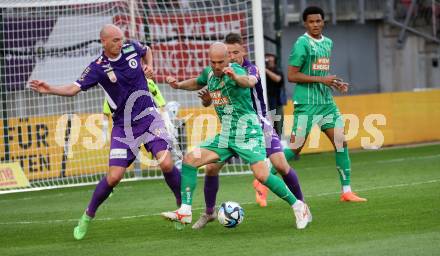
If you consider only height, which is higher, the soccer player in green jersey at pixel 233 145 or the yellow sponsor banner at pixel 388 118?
the soccer player in green jersey at pixel 233 145

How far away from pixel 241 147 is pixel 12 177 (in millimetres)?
8901

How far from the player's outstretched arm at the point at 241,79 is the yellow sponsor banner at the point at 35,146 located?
973 centimetres

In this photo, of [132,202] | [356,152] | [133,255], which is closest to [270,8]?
[356,152]

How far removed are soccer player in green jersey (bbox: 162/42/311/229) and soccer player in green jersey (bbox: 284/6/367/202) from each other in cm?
215

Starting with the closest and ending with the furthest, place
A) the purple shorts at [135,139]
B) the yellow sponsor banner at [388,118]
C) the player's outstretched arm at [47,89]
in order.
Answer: the player's outstretched arm at [47,89]
the purple shorts at [135,139]
the yellow sponsor banner at [388,118]

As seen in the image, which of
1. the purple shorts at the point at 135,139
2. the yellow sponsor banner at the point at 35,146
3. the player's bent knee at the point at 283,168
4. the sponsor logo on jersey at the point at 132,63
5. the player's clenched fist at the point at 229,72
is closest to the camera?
the player's clenched fist at the point at 229,72

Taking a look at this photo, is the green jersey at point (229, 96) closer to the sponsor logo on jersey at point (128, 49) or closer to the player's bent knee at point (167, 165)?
the player's bent knee at point (167, 165)

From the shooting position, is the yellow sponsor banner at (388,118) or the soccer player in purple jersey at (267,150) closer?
the soccer player in purple jersey at (267,150)

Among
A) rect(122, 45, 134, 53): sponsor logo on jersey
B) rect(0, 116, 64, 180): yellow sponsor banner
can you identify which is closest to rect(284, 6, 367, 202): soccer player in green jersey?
rect(122, 45, 134, 53): sponsor logo on jersey

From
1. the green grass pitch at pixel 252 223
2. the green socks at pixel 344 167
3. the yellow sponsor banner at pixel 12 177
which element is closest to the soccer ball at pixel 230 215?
the green grass pitch at pixel 252 223

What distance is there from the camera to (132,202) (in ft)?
49.8

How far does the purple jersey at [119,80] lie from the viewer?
37.1ft

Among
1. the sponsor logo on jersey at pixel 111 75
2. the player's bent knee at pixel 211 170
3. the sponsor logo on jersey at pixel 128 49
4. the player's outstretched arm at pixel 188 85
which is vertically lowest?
the player's bent knee at pixel 211 170

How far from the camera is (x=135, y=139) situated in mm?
11336
